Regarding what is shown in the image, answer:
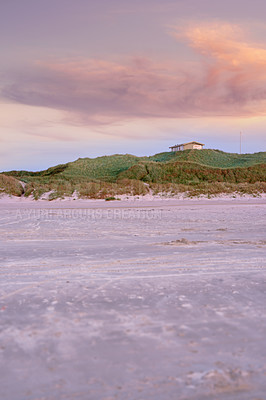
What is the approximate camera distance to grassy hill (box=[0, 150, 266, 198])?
22.8m

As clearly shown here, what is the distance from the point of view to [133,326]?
2572 mm

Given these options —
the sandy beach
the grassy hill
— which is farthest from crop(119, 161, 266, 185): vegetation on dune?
the sandy beach

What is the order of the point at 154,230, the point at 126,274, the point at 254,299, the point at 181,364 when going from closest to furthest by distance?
1. the point at 181,364
2. the point at 254,299
3. the point at 126,274
4. the point at 154,230

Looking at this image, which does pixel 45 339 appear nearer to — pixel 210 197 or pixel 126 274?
pixel 126 274

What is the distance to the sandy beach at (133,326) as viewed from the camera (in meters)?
1.86

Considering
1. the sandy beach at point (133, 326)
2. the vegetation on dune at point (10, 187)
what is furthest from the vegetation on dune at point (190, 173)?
the sandy beach at point (133, 326)

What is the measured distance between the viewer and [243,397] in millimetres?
1738

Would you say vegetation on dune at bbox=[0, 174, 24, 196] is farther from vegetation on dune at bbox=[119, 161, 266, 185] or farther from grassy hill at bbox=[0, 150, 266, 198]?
vegetation on dune at bbox=[119, 161, 266, 185]

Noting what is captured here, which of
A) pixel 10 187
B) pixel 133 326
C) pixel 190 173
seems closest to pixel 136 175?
pixel 190 173

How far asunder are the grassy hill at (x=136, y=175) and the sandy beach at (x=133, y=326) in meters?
17.3

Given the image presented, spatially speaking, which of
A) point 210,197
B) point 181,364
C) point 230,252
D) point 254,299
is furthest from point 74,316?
point 210,197

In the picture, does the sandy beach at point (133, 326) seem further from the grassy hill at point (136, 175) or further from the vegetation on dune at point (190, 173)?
the vegetation on dune at point (190, 173)

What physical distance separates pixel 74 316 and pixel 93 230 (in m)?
5.55

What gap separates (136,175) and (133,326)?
110 ft
